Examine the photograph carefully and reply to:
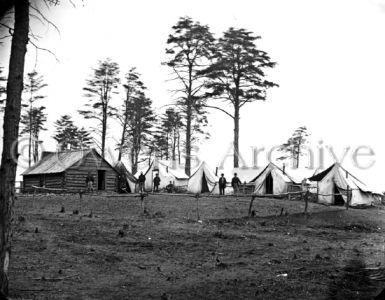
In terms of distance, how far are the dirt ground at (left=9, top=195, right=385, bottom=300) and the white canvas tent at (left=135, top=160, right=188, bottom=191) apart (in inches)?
796

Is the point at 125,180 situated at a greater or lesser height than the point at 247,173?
lesser

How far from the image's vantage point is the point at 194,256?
40.2 feet

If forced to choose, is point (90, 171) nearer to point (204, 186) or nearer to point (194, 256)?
point (204, 186)

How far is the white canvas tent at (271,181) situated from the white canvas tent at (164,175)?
7.96 meters

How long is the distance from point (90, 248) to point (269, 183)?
23355 mm

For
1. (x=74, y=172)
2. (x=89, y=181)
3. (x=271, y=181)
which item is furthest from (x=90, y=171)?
(x=271, y=181)

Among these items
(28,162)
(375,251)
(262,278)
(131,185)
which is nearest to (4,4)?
(262,278)

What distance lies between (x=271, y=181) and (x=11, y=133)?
27924mm

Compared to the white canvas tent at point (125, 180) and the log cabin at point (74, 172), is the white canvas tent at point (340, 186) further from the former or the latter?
the log cabin at point (74, 172)

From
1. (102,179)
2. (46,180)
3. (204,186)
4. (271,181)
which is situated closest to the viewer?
(271,181)

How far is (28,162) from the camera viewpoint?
46906mm

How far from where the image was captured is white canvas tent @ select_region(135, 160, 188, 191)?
40.8m

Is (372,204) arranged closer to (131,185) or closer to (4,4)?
(131,185)

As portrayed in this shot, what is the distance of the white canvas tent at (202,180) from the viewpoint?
3684 cm
